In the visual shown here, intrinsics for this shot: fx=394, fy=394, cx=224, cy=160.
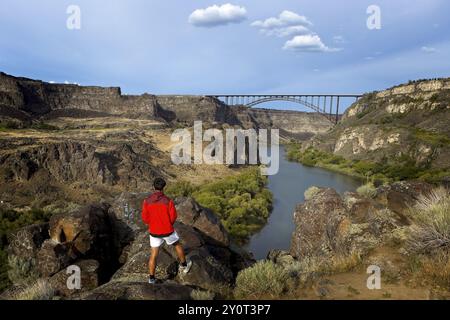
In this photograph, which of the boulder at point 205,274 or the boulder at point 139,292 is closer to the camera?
the boulder at point 139,292

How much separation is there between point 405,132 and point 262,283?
66782 mm

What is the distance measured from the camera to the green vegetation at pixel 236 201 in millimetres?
29591

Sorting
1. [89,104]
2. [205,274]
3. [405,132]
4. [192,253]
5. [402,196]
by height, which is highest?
[89,104]

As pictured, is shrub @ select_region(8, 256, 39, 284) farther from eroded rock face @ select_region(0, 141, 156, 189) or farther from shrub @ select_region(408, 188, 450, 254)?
eroded rock face @ select_region(0, 141, 156, 189)

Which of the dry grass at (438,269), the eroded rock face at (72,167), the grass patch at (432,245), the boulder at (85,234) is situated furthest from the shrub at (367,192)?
the eroded rock face at (72,167)

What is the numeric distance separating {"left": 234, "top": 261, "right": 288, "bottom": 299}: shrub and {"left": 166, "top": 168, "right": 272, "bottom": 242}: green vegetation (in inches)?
759

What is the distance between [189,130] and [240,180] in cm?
2251

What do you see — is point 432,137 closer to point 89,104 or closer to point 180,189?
point 180,189

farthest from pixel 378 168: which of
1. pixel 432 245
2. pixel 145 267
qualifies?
pixel 145 267

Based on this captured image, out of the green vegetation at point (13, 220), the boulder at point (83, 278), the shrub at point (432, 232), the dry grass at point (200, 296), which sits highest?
the shrub at point (432, 232)

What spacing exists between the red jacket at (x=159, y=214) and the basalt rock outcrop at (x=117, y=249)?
5.35 ft

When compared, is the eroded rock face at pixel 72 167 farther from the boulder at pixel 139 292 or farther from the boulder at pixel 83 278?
the boulder at pixel 139 292

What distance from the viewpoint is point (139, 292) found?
6930 millimetres
